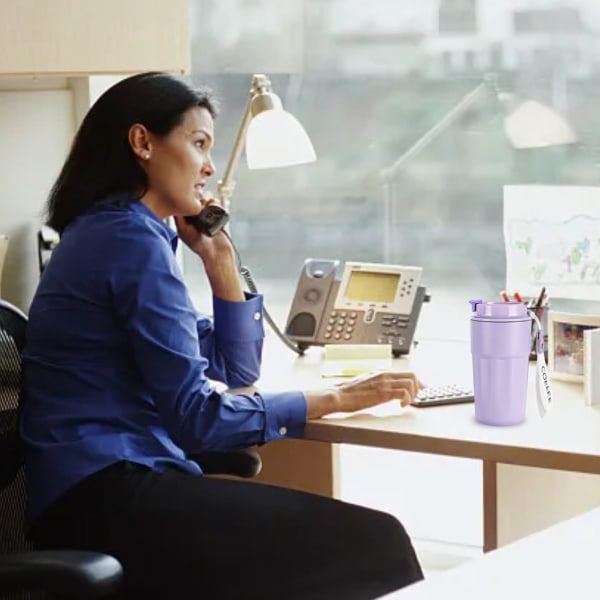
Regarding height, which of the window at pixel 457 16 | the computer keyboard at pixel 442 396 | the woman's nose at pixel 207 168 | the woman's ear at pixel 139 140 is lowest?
the computer keyboard at pixel 442 396

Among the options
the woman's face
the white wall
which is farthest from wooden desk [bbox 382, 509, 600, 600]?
the white wall

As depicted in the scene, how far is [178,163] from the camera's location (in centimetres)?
220

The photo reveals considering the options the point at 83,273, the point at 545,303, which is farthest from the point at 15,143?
the point at 545,303

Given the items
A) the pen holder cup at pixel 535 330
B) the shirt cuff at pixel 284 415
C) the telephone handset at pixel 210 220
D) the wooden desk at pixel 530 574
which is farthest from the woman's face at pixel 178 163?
the wooden desk at pixel 530 574

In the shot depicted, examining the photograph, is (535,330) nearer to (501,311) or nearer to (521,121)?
(501,311)

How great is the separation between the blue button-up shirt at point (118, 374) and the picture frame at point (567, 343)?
0.56 m

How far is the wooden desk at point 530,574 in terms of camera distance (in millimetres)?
1228

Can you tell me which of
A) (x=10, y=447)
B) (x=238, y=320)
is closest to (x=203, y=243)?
(x=238, y=320)

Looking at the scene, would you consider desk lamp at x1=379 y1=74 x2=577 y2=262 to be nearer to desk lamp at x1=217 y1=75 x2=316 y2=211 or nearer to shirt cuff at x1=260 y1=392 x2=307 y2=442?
desk lamp at x1=217 y1=75 x2=316 y2=211

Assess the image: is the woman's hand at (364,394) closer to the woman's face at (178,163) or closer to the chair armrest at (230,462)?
the chair armrest at (230,462)

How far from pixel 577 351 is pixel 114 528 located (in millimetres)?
930

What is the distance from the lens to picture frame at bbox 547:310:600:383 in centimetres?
234

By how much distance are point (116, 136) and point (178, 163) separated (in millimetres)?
115

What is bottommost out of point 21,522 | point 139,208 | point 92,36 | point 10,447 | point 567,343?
point 21,522
